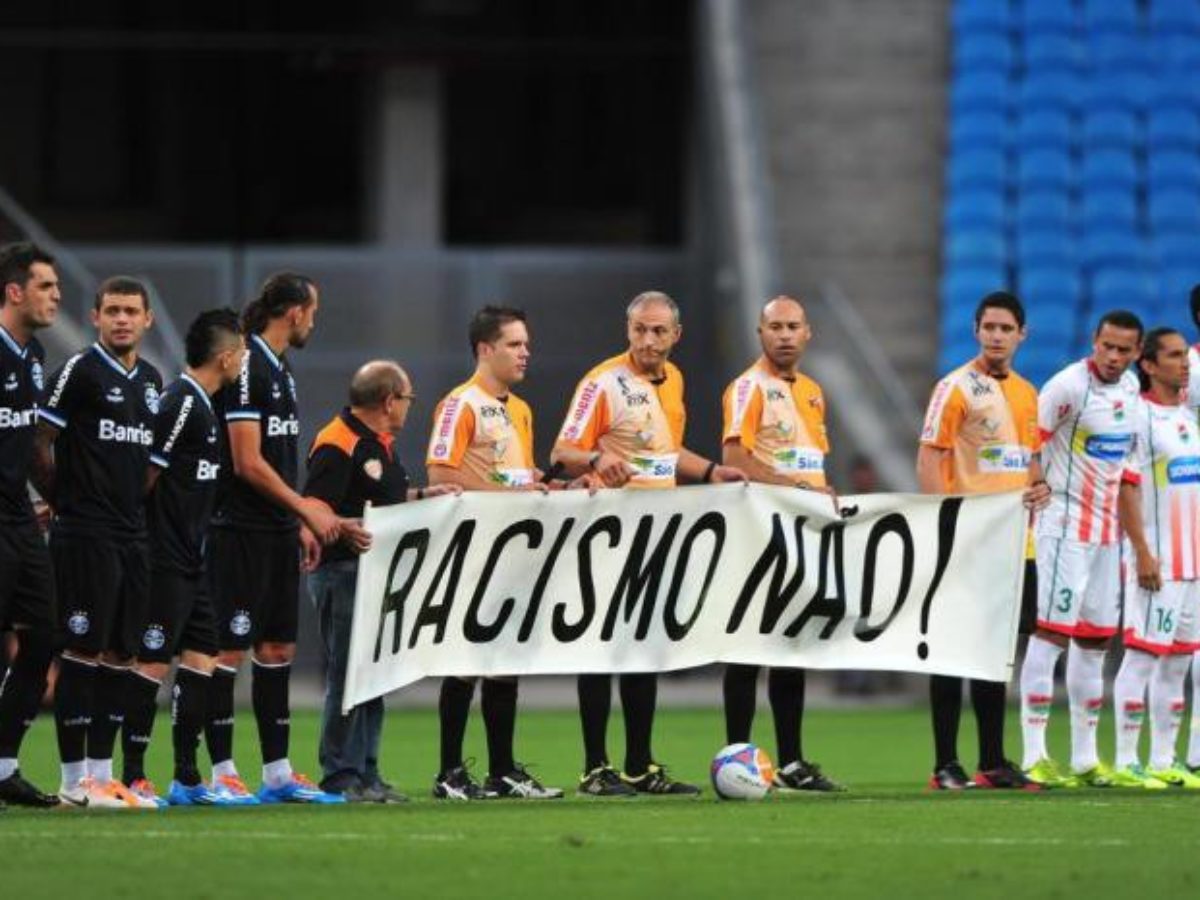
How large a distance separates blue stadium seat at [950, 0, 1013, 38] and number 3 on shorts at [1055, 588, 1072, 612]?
45.3ft

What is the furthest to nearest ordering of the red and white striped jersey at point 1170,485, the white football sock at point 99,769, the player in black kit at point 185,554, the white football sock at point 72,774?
the red and white striped jersey at point 1170,485, the player in black kit at point 185,554, the white football sock at point 99,769, the white football sock at point 72,774

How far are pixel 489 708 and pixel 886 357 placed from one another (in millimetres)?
13231

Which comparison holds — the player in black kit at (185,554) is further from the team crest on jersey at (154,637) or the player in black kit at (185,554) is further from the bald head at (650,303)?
the bald head at (650,303)

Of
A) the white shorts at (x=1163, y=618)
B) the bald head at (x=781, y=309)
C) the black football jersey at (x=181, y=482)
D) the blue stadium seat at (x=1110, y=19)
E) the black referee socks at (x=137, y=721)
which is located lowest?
the black referee socks at (x=137, y=721)

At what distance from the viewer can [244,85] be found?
32875 millimetres

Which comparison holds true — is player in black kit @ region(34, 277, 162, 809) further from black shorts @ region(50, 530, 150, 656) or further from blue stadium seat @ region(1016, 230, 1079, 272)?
blue stadium seat @ region(1016, 230, 1079, 272)

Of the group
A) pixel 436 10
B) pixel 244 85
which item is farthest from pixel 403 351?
pixel 244 85

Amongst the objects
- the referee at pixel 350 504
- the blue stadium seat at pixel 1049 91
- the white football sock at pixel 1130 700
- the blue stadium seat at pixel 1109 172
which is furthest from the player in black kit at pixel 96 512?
the blue stadium seat at pixel 1049 91

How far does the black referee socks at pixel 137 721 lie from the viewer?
464 inches

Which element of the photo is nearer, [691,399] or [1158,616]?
[1158,616]

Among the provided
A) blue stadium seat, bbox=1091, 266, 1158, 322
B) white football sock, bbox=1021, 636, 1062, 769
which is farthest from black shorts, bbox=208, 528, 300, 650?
blue stadium seat, bbox=1091, 266, 1158, 322

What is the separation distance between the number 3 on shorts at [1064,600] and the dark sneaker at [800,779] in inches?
→ 55.8

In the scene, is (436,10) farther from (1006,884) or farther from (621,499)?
(1006,884)

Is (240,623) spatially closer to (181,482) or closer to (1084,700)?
(181,482)
